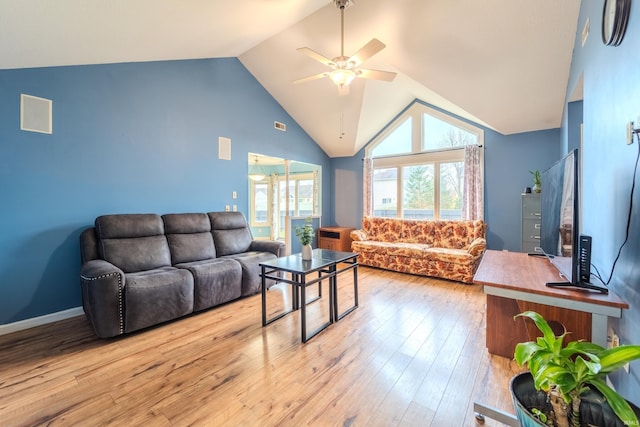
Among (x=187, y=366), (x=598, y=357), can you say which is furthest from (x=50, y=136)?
(x=598, y=357)

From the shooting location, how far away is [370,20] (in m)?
3.28

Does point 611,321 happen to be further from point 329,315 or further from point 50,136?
point 50,136

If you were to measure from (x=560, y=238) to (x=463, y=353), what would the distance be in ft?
3.73

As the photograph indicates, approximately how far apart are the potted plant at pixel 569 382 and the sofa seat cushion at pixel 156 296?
277cm

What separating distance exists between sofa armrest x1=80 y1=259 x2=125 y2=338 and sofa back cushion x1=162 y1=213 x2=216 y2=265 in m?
0.90

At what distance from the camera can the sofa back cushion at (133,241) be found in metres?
2.84

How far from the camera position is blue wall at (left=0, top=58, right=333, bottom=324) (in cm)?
255

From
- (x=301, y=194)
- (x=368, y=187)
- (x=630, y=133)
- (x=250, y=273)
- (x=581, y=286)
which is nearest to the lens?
(x=630, y=133)

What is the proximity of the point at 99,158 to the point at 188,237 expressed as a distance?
4.28 feet

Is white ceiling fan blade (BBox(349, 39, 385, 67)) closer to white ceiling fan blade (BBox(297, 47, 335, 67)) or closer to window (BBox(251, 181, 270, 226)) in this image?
white ceiling fan blade (BBox(297, 47, 335, 67))

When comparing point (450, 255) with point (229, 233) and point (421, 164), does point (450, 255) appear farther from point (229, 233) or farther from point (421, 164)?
point (229, 233)

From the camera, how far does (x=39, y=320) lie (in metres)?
2.67

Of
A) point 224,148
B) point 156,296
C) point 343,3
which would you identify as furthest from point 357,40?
point 156,296

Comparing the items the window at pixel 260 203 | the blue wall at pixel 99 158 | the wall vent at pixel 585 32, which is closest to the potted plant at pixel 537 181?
the wall vent at pixel 585 32
